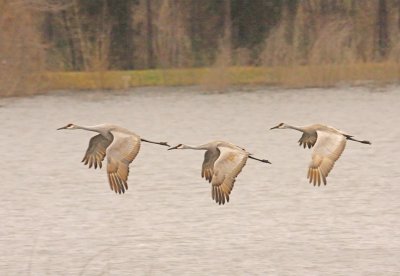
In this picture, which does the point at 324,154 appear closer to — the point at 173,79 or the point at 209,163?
the point at 209,163

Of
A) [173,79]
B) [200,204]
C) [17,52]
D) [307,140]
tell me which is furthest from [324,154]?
[173,79]

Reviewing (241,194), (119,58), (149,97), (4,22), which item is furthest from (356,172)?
(119,58)

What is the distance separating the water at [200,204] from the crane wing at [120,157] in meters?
4.05

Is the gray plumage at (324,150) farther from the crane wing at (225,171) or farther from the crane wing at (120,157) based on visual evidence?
the crane wing at (120,157)

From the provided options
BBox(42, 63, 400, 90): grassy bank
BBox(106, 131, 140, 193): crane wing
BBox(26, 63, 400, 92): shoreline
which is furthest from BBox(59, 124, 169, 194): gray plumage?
BBox(26, 63, 400, 92): shoreline

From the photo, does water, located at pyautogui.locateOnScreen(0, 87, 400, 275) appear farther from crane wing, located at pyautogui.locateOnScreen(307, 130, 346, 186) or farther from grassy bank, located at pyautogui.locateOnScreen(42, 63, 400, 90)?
crane wing, located at pyautogui.locateOnScreen(307, 130, 346, 186)

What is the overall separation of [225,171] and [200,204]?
24.8 ft

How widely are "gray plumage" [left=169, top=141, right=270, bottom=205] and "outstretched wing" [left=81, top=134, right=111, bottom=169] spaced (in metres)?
0.21

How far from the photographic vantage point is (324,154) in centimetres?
237

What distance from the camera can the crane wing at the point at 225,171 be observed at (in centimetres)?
230

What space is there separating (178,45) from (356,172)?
846 centimetres

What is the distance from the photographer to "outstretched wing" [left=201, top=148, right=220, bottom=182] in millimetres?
2396

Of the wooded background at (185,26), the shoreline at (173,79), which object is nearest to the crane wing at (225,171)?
the shoreline at (173,79)

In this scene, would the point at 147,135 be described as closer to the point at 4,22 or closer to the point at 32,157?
the point at 32,157
